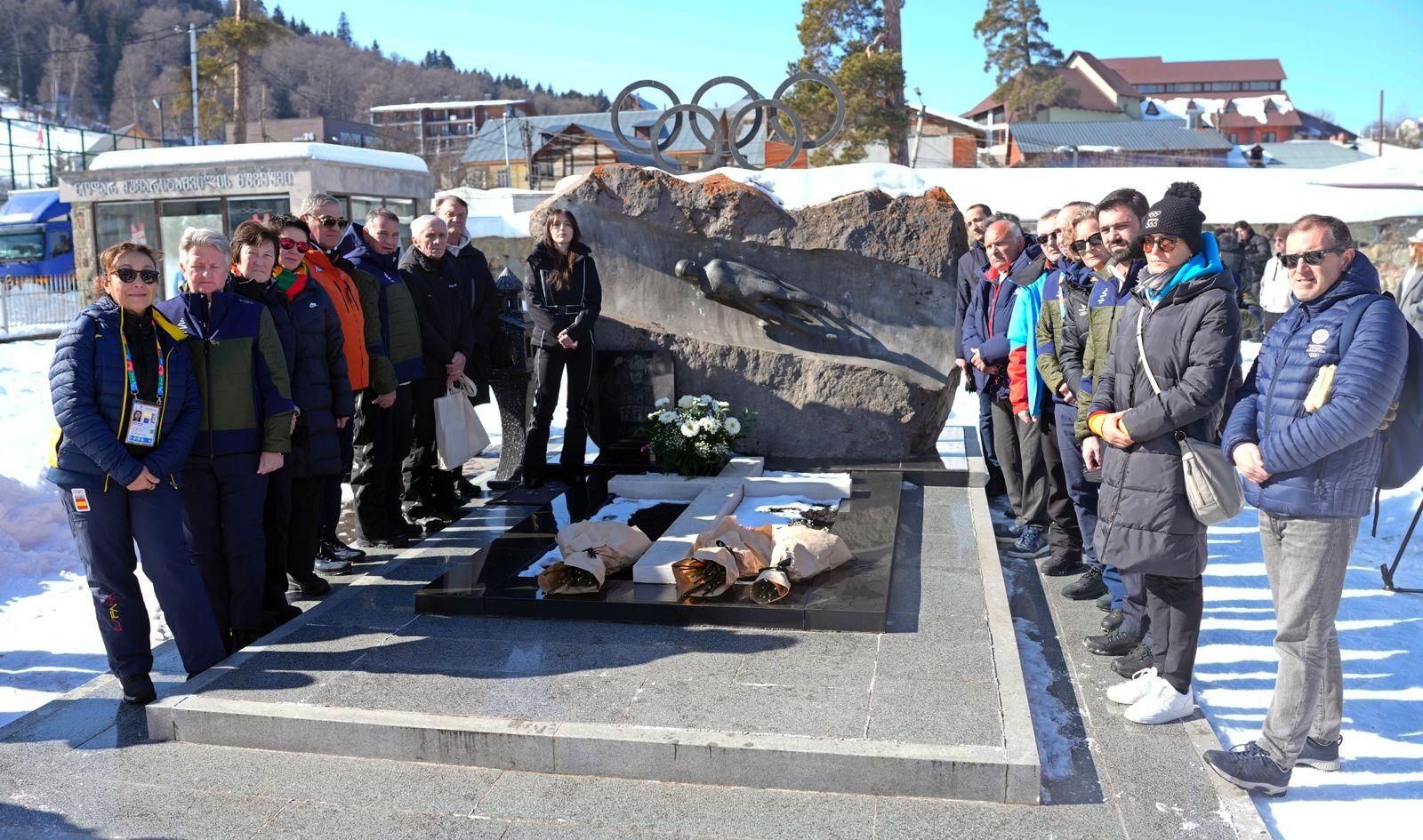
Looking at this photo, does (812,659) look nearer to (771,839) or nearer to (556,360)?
(771,839)

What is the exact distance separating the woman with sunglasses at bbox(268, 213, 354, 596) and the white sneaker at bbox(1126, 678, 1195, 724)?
3.48m

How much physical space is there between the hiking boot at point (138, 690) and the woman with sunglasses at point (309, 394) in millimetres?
1051

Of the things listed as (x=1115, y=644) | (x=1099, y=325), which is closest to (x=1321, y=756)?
(x=1115, y=644)

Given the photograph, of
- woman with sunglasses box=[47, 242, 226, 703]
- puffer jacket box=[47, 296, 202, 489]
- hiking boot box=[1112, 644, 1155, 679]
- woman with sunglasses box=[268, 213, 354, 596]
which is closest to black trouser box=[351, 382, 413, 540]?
woman with sunglasses box=[268, 213, 354, 596]

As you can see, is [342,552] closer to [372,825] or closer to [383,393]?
[383,393]

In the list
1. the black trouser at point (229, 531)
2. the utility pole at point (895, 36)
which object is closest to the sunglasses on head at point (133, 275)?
the black trouser at point (229, 531)

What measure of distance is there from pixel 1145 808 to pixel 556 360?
468 centimetres

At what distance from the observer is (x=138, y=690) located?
3912mm

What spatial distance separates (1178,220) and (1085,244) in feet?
3.98

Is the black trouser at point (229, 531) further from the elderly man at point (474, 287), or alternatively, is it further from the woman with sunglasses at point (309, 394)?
the elderly man at point (474, 287)

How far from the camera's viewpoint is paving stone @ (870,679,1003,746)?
3.30 metres

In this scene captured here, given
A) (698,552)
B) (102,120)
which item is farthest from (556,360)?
(102,120)

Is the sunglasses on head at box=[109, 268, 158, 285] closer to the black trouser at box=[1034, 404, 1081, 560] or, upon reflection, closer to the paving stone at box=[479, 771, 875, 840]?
the paving stone at box=[479, 771, 875, 840]

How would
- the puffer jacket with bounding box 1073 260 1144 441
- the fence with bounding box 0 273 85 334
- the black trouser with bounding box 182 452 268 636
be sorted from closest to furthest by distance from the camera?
the puffer jacket with bounding box 1073 260 1144 441 → the black trouser with bounding box 182 452 268 636 → the fence with bounding box 0 273 85 334
